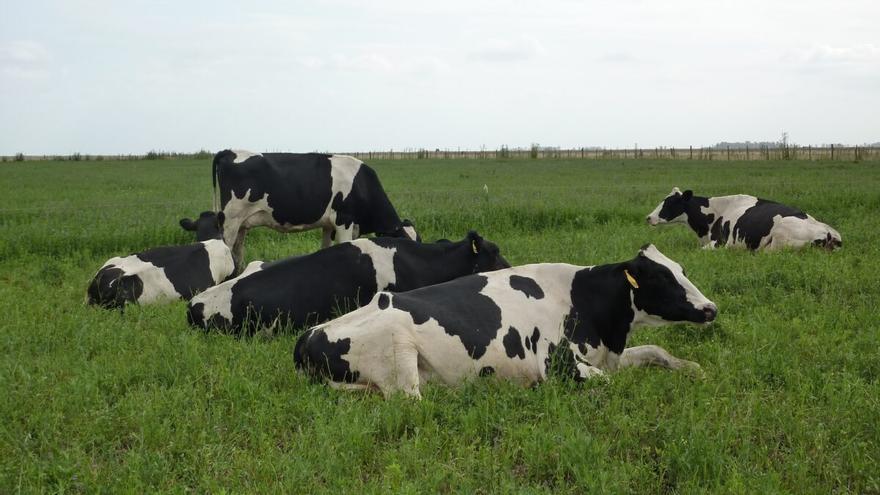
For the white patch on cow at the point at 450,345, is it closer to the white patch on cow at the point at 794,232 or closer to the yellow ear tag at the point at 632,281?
the yellow ear tag at the point at 632,281

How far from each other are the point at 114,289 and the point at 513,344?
5.73m

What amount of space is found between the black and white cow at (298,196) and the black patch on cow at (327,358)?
632 cm

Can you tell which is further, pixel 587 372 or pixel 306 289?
pixel 306 289

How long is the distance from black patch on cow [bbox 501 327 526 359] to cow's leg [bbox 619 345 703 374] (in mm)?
1042

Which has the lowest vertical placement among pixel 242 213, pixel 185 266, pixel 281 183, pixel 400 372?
pixel 400 372

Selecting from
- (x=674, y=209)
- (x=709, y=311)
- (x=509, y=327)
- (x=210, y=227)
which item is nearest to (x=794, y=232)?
(x=674, y=209)

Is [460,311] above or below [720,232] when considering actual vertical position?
above

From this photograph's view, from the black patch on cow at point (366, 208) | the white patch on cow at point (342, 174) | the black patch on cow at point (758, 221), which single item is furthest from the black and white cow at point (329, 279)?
the black patch on cow at point (758, 221)

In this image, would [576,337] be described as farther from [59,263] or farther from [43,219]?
[43,219]

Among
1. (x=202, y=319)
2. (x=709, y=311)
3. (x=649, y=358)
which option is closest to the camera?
(x=709, y=311)

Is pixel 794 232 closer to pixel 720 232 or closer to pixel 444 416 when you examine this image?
pixel 720 232

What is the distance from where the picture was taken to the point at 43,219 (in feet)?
58.4

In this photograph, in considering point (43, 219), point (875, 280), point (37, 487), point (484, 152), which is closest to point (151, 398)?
point (37, 487)

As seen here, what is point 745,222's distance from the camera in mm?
14555
